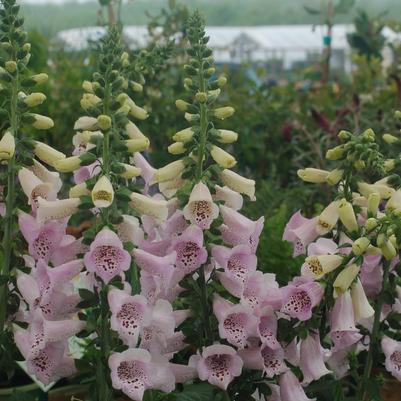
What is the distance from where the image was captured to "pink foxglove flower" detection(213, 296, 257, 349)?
1.03 metres

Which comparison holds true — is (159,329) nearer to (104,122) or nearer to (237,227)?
(237,227)

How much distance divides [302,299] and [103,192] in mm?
271

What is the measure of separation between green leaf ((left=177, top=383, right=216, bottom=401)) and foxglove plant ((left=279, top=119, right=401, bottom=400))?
0.31 feet

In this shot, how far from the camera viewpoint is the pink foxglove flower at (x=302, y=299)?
3.44ft

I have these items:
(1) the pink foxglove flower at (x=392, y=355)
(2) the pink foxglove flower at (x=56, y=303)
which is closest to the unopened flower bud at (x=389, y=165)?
(1) the pink foxglove flower at (x=392, y=355)

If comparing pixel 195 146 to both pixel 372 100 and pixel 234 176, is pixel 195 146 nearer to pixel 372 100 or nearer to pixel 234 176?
pixel 234 176

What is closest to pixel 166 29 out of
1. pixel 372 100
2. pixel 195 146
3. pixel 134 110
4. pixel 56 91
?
pixel 56 91

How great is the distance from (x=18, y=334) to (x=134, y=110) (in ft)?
1.11

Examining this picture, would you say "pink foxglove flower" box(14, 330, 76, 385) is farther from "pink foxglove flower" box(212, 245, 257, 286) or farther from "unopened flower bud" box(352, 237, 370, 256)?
"unopened flower bud" box(352, 237, 370, 256)

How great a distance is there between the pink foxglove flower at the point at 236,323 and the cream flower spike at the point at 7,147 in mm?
307

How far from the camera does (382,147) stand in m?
2.45

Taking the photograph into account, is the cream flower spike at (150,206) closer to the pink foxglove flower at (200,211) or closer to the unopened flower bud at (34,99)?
the pink foxglove flower at (200,211)

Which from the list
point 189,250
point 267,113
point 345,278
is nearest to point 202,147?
point 189,250

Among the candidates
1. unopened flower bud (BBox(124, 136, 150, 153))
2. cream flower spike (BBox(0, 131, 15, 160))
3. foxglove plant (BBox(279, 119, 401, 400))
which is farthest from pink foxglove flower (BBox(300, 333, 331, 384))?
cream flower spike (BBox(0, 131, 15, 160))
